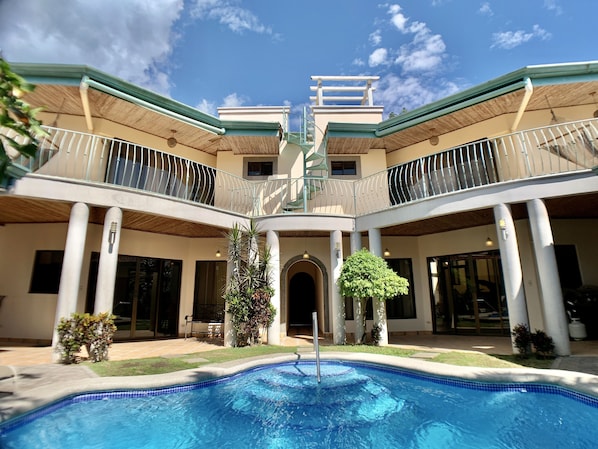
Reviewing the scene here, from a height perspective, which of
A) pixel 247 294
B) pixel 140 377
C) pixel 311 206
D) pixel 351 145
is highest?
pixel 351 145

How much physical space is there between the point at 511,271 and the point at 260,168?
8997mm

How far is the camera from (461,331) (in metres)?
11.2

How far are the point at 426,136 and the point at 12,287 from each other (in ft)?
47.4

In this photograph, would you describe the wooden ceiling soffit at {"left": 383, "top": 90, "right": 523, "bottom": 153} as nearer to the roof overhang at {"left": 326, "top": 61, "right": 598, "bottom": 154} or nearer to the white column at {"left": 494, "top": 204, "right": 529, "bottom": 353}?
the roof overhang at {"left": 326, "top": 61, "right": 598, "bottom": 154}

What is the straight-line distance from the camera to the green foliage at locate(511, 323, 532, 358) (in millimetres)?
7005

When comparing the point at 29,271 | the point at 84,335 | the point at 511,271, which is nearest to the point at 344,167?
the point at 511,271

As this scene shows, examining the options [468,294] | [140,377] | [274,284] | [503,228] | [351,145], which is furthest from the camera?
[351,145]

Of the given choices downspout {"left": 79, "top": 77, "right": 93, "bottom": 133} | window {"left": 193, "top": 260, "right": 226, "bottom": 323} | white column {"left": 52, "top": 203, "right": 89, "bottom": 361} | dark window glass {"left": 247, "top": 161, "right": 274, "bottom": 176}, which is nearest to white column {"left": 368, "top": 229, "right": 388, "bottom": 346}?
dark window glass {"left": 247, "top": 161, "right": 274, "bottom": 176}

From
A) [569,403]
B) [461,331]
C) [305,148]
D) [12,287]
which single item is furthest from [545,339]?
[12,287]

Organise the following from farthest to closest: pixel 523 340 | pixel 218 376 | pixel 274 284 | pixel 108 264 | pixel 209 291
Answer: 1. pixel 209 291
2. pixel 274 284
3. pixel 108 264
4. pixel 523 340
5. pixel 218 376

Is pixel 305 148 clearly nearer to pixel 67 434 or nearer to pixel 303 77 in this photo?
pixel 303 77

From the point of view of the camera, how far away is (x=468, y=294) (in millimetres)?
11258

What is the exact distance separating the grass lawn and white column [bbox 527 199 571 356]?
0.75m

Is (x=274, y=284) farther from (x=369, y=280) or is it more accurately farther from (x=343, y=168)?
(x=343, y=168)
